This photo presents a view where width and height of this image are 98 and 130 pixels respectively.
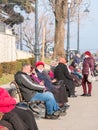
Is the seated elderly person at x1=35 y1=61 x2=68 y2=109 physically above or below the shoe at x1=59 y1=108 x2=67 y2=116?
above

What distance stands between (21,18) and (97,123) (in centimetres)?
5400

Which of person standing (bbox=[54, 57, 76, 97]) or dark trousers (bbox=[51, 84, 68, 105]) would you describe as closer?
dark trousers (bbox=[51, 84, 68, 105])

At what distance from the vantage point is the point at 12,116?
584 cm

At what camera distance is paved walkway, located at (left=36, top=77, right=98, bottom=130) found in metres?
11.5

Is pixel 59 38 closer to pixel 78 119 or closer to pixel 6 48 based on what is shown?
pixel 6 48

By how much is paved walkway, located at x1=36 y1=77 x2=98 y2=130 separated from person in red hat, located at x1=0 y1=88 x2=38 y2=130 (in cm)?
479

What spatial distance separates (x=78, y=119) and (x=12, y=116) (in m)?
7.03

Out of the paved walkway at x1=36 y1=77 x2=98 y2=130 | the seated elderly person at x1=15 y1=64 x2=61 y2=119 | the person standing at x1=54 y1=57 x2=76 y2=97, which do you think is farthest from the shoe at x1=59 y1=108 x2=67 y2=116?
the person standing at x1=54 y1=57 x2=76 y2=97

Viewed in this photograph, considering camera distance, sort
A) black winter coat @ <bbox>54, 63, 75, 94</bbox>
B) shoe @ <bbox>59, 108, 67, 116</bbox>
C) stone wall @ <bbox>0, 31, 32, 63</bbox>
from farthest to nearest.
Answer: stone wall @ <bbox>0, 31, 32, 63</bbox>
black winter coat @ <bbox>54, 63, 75, 94</bbox>
shoe @ <bbox>59, 108, 67, 116</bbox>

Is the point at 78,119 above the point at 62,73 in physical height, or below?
below

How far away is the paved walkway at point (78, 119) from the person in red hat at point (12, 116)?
15.7 ft

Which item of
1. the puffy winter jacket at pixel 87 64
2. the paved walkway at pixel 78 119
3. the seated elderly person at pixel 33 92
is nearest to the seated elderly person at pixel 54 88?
the paved walkway at pixel 78 119

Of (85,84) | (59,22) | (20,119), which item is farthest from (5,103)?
(59,22)

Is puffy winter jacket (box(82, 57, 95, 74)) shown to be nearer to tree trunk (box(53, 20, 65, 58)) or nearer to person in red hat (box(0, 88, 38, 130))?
person in red hat (box(0, 88, 38, 130))
